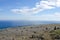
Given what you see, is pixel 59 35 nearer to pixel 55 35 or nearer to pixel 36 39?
pixel 55 35

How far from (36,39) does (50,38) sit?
Answer: 5835mm

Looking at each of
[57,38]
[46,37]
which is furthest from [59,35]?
[46,37]

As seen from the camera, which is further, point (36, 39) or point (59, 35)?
point (36, 39)

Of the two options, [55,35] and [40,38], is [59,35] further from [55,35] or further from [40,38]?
[40,38]

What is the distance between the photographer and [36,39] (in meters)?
58.0

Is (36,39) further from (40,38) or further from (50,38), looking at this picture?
(50,38)

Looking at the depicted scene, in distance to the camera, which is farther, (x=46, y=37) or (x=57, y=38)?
(x=46, y=37)

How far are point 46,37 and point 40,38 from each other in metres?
2.49

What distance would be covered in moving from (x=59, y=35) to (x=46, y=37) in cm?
611

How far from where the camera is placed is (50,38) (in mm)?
56031

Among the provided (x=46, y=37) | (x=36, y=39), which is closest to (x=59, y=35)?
(x=46, y=37)

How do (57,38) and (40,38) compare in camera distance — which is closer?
(57,38)

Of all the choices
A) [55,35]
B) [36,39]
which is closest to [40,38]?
[36,39]

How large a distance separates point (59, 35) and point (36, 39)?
31.8ft
